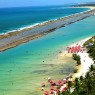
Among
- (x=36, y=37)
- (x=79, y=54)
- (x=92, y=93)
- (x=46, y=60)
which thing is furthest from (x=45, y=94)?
(x=36, y=37)

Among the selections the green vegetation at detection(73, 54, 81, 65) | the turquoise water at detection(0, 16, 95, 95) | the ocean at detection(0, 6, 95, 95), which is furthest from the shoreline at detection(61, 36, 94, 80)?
the turquoise water at detection(0, 16, 95, 95)

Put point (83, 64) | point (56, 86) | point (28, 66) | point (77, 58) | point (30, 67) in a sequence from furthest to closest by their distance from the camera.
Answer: point (77, 58)
point (28, 66)
point (30, 67)
point (83, 64)
point (56, 86)

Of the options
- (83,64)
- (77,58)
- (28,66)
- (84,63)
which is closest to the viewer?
(83,64)

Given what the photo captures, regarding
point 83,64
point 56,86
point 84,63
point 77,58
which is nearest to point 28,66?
point 77,58

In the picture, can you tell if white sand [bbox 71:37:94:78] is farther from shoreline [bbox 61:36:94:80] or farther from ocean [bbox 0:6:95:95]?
ocean [bbox 0:6:95:95]

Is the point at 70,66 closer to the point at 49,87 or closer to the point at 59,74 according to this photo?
the point at 59,74

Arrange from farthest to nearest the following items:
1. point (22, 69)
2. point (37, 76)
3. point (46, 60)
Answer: point (46, 60)
point (22, 69)
point (37, 76)

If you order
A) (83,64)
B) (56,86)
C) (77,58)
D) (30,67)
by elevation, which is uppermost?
(77,58)


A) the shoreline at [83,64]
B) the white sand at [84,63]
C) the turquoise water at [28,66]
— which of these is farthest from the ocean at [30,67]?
the white sand at [84,63]

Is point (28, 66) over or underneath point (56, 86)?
over

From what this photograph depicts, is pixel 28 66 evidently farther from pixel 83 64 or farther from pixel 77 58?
pixel 83 64

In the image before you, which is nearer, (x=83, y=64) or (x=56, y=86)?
(x=56, y=86)
